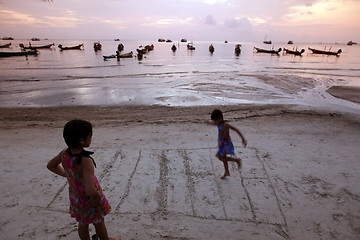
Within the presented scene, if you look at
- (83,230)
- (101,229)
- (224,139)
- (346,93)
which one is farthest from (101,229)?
(346,93)

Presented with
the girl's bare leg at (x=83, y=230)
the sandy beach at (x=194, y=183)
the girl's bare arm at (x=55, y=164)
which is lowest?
Answer: the sandy beach at (x=194, y=183)

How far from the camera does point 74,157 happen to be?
185 centimetres

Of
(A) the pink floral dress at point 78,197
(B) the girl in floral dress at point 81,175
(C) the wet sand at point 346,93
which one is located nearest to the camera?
(B) the girl in floral dress at point 81,175

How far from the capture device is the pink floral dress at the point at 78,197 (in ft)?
6.19

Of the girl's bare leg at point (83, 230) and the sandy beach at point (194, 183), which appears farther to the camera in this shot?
the sandy beach at point (194, 183)

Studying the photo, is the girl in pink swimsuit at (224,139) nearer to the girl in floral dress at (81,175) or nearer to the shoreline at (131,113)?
the girl in floral dress at (81,175)

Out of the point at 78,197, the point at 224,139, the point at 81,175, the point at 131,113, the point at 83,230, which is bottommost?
the point at 131,113

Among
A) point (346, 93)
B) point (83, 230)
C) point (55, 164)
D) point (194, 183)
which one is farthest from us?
point (346, 93)

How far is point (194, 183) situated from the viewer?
389 centimetres

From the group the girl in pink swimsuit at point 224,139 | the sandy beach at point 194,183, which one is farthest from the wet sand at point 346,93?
the girl in pink swimsuit at point 224,139

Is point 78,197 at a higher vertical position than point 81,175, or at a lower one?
lower

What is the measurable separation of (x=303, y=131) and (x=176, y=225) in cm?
531

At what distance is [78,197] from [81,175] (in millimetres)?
259

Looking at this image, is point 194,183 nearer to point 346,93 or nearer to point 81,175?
point 81,175
